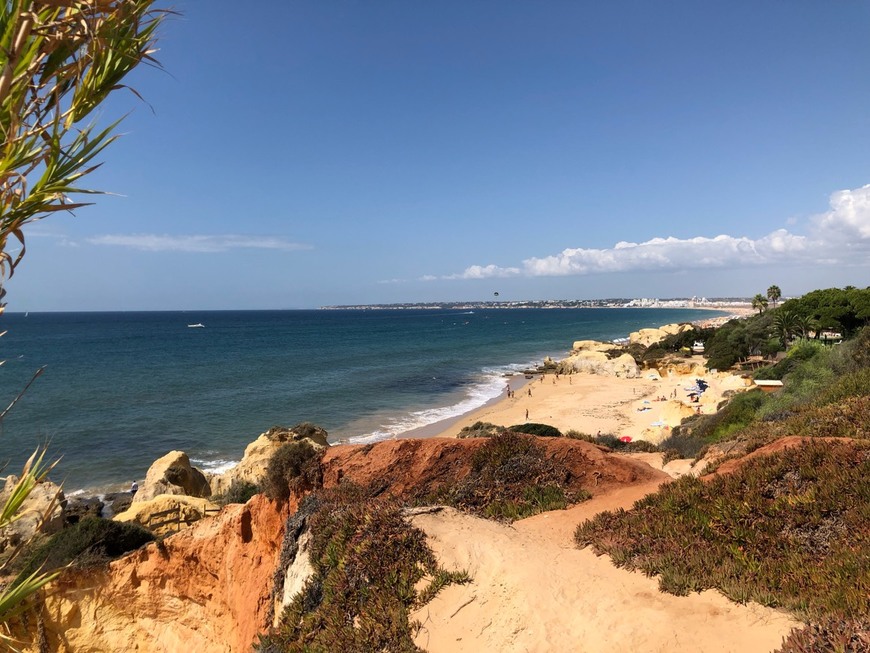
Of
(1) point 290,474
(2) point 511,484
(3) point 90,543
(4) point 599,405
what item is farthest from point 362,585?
(4) point 599,405

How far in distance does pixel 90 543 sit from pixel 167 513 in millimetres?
3226

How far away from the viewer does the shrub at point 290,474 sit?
33.9 feet

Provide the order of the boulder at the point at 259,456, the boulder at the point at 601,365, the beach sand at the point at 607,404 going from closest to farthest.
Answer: the boulder at the point at 259,456
the beach sand at the point at 607,404
the boulder at the point at 601,365

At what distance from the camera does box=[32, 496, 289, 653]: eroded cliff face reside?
29.9ft

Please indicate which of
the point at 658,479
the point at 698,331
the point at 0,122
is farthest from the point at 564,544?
the point at 698,331

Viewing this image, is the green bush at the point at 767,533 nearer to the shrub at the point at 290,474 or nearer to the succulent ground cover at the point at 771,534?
the succulent ground cover at the point at 771,534

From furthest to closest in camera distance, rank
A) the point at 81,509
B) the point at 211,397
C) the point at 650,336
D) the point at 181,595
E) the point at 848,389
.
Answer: the point at 650,336
the point at 211,397
the point at 81,509
the point at 848,389
the point at 181,595

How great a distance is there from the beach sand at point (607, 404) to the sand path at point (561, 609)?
17670 mm

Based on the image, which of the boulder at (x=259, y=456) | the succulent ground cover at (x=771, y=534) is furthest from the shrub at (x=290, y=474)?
the succulent ground cover at (x=771, y=534)

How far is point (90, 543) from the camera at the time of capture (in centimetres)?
952

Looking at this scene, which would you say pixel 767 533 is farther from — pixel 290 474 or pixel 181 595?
pixel 181 595

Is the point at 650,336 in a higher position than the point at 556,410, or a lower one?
higher

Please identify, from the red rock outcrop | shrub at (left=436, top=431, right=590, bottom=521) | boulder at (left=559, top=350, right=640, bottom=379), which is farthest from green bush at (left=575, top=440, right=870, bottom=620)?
boulder at (left=559, top=350, right=640, bottom=379)

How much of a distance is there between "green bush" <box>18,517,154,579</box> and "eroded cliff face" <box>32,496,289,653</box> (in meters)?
→ 0.32
